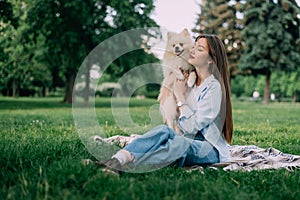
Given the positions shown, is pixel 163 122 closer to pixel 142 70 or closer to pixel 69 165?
pixel 142 70

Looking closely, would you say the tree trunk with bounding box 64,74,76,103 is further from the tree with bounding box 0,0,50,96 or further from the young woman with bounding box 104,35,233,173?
the young woman with bounding box 104,35,233,173

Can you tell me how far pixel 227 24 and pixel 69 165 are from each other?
88.0 ft

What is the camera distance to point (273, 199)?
2262 mm

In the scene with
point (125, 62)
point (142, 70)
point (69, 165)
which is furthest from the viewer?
point (125, 62)

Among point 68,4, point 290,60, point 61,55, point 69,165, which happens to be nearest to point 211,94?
point 69,165

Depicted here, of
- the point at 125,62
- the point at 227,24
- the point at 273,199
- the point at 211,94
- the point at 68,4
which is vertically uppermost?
the point at 227,24

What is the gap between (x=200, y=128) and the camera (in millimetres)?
3176

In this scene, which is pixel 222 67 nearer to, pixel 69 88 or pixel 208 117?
pixel 208 117

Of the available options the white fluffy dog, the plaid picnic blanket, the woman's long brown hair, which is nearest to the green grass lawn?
the plaid picnic blanket

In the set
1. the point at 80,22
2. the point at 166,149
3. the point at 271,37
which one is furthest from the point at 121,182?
the point at 271,37

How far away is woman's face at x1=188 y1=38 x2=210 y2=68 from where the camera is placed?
3.34 meters

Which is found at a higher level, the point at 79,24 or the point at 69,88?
the point at 79,24

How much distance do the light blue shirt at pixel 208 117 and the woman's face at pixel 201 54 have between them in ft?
0.50

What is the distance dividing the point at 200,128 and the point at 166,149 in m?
0.43
